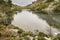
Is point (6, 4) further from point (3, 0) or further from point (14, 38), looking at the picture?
point (14, 38)

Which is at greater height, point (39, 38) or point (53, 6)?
point (53, 6)

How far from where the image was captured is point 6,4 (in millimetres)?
135125

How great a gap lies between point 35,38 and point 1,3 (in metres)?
95.7

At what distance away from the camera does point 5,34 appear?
43.4 metres

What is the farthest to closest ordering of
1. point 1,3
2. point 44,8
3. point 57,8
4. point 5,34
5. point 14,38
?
point 1,3, point 44,8, point 57,8, point 5,34, point 14,38

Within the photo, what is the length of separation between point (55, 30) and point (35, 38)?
461 inches

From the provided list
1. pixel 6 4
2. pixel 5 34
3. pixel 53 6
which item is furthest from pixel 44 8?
pixel 5 34

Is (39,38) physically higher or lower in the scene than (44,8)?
lower

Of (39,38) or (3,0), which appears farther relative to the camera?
(3,0)

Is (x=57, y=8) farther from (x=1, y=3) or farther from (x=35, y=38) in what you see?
(x=35, y=38)

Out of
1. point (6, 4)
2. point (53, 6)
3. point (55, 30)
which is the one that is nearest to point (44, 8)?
point (53, 6)

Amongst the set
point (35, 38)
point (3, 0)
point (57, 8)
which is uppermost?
point (3, 0)

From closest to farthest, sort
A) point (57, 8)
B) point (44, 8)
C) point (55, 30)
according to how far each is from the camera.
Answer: point (55, 30) < point (57, 8) < point (44, 8)

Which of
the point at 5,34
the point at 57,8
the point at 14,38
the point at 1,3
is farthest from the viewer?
the point at 1,3
